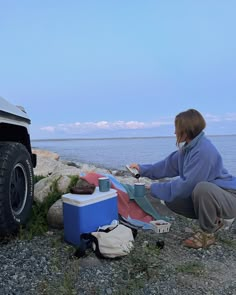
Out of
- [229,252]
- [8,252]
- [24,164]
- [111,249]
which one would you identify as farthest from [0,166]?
[229,252]

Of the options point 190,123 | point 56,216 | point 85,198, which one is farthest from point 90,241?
point 190,123

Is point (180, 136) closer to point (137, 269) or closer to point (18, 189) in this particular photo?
point (137, 269)

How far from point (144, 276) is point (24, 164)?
1654 mm

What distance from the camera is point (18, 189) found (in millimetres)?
3689

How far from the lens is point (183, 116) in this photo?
3.66 meters

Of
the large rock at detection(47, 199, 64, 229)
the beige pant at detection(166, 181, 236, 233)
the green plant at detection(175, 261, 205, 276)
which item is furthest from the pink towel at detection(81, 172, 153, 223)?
the green plant at detection(175, 261, 205, 276)

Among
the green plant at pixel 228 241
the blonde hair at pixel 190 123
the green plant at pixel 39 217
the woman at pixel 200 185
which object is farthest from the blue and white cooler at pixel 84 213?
the green plant at pixel 228 241

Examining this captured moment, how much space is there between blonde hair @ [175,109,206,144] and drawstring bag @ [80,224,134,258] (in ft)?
3.54

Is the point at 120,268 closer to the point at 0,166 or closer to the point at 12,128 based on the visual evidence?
the point at 0,166

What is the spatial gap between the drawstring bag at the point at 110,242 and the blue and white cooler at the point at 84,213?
0.14 meters

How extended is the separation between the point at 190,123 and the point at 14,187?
1745 millimetres

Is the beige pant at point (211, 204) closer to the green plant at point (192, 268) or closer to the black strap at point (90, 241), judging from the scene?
the green plant at point (192, 268)

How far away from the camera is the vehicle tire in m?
3.24

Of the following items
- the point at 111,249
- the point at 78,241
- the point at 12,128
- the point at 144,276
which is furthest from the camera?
the point at 12,128
